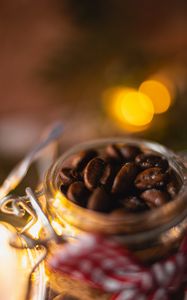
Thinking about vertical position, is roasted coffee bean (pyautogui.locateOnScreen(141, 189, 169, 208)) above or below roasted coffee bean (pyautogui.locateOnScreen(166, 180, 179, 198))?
above

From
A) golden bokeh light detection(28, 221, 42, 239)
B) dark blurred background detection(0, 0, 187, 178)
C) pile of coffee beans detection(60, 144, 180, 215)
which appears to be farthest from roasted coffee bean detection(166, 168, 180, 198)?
dark blurred background detection(0, 0, 187, 178)

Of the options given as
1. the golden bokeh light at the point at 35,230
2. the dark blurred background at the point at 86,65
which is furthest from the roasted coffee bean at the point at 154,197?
the dark blurred background at the point at 86,65

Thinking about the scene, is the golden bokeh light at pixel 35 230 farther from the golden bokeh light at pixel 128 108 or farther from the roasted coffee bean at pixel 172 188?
the golden bokeh light at pixel 128 108

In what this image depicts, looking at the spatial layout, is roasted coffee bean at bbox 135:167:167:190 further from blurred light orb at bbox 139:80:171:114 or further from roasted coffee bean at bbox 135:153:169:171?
blurred light orb at bbox 139:80:171:114

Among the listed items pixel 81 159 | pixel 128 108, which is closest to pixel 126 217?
pixel 81 159

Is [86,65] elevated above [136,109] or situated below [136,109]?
above

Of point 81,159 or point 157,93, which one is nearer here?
point 81,159

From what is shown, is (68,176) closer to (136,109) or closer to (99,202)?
(99,202)
